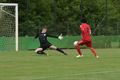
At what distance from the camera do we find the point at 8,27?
35812 millimetres

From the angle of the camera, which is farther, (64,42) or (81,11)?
(81,11)

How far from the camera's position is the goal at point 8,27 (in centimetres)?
3506

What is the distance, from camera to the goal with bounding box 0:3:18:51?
1380 inches

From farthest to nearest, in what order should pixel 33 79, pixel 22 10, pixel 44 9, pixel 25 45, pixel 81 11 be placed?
pixel 44 9, pixel 81 11, pixel 22 10, pixel 25 45, pixel 33 79

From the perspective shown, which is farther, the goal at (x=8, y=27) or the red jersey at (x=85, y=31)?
the goal at (x=8, y=27)

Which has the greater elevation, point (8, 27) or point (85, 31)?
point (85, 31)

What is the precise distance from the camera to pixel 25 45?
3897 cm

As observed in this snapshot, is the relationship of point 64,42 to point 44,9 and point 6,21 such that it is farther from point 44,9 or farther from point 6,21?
point 44,9

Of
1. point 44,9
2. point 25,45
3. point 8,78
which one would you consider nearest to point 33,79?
point 8,78

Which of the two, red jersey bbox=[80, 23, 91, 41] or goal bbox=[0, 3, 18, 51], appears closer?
red jersey bbox=[80, 23, 91, 41]

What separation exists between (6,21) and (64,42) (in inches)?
269

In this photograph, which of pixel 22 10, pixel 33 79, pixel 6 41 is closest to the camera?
pixel 33 79

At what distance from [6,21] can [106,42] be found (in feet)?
37.1

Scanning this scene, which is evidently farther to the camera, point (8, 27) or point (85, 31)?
point (8, 27)
